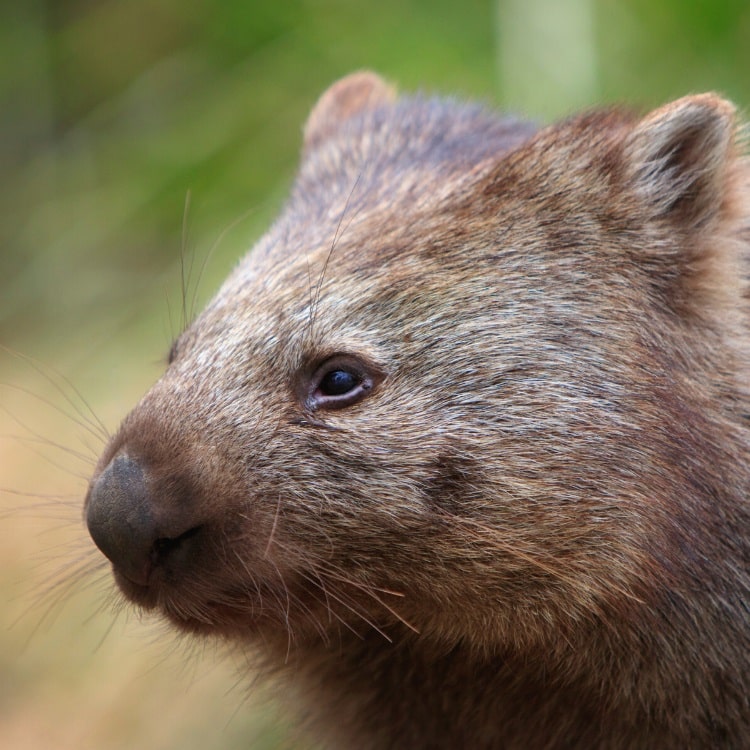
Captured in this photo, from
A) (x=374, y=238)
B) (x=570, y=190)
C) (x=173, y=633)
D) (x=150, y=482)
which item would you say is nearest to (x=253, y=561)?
(x=150, y=482)

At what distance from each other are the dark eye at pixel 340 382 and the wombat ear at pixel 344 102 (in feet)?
4.58

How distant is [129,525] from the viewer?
2535mm

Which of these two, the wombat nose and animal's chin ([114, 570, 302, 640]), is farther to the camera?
animal's chin ([114, 570, 302, 640])

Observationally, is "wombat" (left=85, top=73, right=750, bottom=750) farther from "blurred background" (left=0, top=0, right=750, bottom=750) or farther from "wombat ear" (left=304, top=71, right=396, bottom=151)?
"blurred background" (left=0, top=0, right=750, bottom=750)

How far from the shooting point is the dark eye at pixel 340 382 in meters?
2.71

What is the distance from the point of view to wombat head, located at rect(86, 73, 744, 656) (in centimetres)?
262

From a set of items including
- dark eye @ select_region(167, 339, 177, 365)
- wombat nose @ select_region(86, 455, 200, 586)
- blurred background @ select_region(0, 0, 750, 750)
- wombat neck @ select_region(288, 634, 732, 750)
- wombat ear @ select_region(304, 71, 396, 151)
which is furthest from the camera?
blurred background @ select_region(0, 0, 750, 750)

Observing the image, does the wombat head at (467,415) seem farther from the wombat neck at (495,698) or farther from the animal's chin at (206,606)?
the wombat neck at (495,698)

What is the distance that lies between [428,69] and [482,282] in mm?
3393

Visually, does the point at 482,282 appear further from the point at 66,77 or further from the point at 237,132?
the point at 66,77

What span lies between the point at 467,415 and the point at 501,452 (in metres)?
0.12

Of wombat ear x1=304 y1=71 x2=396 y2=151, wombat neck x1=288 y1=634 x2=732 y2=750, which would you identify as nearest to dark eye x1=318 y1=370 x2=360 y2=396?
wombat neck x1=288 y1=634 x2=732 y2=750

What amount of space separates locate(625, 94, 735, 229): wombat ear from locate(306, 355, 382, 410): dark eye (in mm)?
855

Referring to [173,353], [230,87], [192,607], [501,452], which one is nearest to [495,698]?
[501,452]
